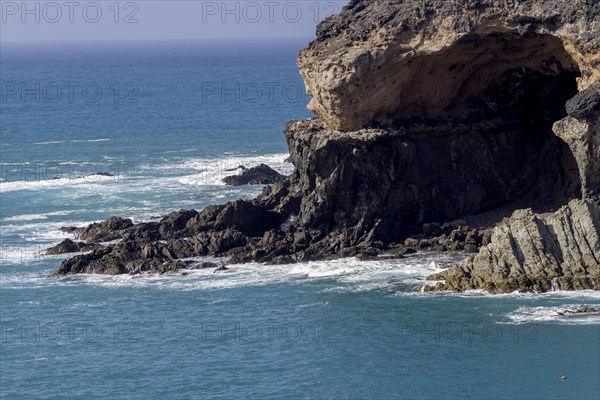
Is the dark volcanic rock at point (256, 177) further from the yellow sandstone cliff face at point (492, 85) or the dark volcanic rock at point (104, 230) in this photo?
the yellow sandstone cliff face at point (492, 85)

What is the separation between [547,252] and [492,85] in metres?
13.2

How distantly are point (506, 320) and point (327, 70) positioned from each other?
1646cm

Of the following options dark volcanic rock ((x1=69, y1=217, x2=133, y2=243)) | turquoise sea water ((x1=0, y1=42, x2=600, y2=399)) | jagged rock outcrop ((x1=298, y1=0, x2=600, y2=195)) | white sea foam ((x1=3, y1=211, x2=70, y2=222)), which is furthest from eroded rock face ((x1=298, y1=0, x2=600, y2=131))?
white sea foam ((x1=3, y1=211, x2=70, y2=222))

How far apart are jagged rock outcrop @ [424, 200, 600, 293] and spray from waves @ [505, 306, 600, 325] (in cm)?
190

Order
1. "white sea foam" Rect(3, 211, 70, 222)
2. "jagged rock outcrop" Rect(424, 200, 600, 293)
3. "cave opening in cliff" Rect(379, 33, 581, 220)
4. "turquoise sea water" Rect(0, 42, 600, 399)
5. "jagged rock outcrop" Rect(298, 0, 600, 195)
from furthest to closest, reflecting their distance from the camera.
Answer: "white sea foam" Rect(3, 211, 70, 222)
"cave opening in cliff" Rect(379, 33, 581, 220)
"jagged rock outcrop" Rect(298, 0, 600, 195)
"jagged rock outcrop" Rect(424, 200, 600, 293)
"turquoise sea water" Rect(0, 42, 600, 399)

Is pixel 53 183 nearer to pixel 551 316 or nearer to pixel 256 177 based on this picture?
pixel 256 177

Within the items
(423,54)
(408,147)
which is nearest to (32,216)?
(408,147)

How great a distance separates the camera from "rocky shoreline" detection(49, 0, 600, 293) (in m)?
54.8

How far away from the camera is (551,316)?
44875 mm

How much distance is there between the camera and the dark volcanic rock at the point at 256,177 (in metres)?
74.7

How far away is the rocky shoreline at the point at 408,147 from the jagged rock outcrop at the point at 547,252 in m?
3.69

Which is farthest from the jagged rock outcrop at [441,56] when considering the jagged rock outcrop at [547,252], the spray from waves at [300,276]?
the spray from waves at [300,276]

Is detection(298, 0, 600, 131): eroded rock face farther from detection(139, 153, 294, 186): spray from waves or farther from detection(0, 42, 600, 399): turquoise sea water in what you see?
detection(139, 153, 294, 186): spray from waves

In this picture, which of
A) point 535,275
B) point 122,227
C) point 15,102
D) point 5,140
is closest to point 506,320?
point 535,275
